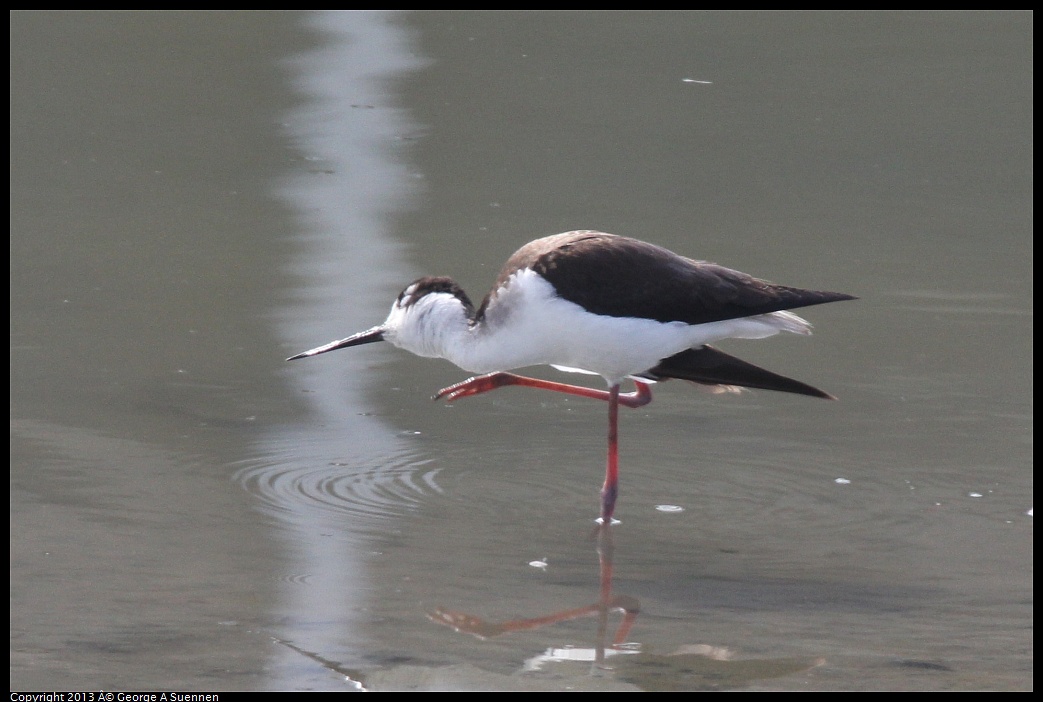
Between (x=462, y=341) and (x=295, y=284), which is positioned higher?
(x=462, y=341)

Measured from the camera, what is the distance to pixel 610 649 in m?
4.56

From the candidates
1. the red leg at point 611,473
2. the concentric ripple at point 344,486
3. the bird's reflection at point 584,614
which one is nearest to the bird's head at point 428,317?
the concentric ripple at point 344,486

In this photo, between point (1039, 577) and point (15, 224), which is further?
point (15, 224)

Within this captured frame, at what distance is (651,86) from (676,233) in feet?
9.88

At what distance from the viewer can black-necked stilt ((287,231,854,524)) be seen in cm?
596

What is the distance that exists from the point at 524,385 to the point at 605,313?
34.8 inches

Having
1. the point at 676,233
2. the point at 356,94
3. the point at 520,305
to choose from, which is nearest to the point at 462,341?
the point at 520,305

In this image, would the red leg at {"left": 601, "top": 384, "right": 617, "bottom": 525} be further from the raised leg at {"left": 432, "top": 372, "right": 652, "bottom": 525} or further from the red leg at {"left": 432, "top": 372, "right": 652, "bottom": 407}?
the red leg at {"left": 432, "top": 372, "right": 652, "bottom": 407}

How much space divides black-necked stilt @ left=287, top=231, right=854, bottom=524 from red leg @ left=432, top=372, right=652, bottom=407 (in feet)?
1.12

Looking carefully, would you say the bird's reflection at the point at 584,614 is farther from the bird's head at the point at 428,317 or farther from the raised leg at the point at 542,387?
the bird's head at the point at 428,317

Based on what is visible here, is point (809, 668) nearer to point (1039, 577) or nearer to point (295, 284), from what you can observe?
point (1039, 577)

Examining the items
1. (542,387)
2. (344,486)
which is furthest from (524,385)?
(344,486)

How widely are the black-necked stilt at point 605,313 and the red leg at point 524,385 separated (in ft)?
1.12

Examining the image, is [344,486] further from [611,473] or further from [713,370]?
[713,370]
